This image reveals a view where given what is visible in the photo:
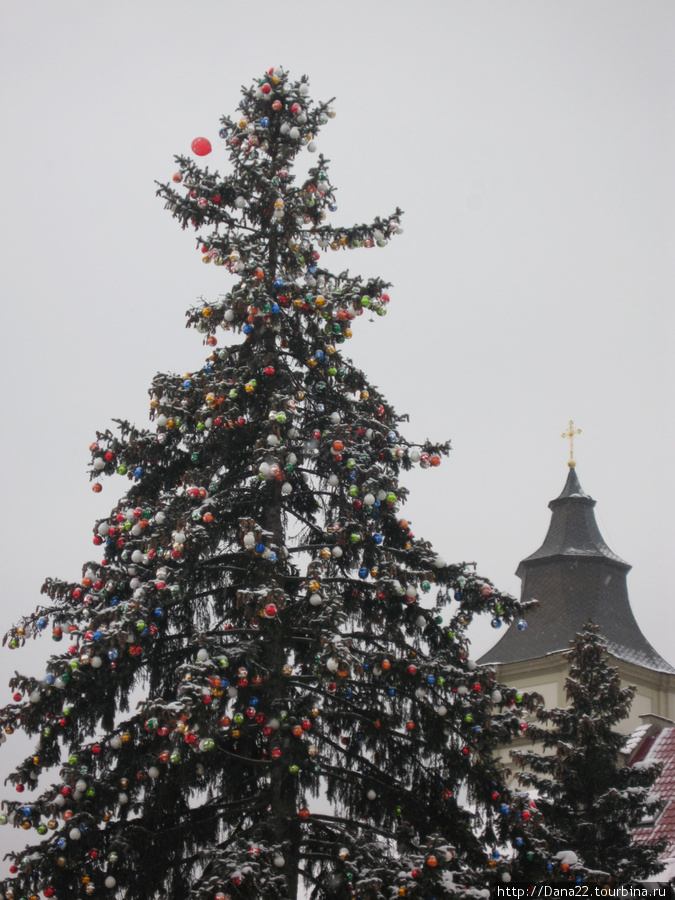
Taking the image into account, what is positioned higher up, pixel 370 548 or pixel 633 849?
pixel 370 548

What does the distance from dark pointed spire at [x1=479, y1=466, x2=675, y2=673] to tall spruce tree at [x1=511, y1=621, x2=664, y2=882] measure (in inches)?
727

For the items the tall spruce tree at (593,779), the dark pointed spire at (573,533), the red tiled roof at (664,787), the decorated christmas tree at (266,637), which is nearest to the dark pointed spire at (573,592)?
the dark pointed spire at (573,533)

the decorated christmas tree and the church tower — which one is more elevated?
the church tower

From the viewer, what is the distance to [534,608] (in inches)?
504

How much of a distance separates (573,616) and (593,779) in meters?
21.1

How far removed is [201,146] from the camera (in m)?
13.2

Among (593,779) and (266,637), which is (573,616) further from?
(266,637)

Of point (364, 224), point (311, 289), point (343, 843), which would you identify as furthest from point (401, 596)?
point (364, 224)

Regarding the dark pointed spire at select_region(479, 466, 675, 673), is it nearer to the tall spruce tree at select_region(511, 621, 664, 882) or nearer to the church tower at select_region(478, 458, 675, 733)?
the church tower at select_region(478, 458, 675, 733)

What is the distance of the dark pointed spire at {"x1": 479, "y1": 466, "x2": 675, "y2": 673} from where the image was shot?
3706 centimetres

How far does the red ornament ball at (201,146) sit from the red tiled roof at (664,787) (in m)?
11.1

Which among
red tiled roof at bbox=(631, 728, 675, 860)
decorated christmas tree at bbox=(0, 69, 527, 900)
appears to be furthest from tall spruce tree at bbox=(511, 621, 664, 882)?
decorated christmas tree at bbox=(0, 69, 527, 900)

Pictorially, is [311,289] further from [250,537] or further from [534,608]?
[534,608]

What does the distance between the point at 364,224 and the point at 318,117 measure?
151 centimetres
